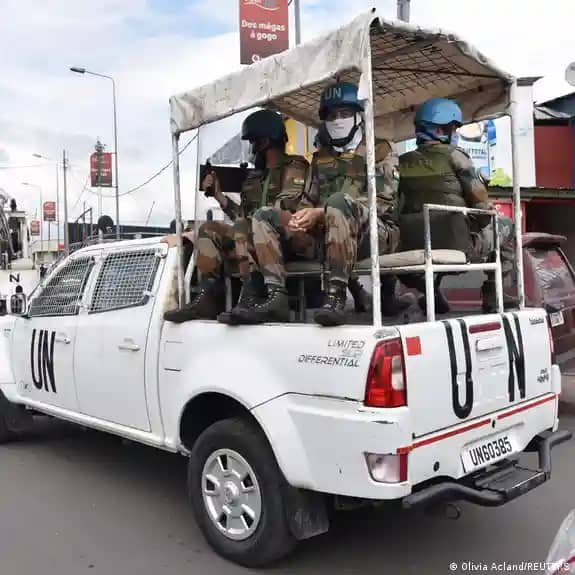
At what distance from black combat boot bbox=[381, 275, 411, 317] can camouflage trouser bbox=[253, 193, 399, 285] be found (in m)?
0.67

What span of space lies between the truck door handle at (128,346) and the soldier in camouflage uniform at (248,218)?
41 cm

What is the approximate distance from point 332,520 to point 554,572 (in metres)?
2.26

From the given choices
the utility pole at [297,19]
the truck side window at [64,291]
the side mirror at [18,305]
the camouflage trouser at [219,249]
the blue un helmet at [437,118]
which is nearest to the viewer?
the camouflage trouser at [219,249]

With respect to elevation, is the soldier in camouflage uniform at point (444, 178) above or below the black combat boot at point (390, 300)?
above

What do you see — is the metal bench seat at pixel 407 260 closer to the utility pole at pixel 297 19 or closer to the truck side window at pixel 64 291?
the truck side window at pixel 64 291

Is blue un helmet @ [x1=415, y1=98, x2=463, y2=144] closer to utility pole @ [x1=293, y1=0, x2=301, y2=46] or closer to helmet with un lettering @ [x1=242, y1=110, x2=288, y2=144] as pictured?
helmet with un lettering @ [x1=242, y1=110, x2=288, y2=144]

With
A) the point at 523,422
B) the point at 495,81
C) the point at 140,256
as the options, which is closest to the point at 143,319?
the point at 140,256

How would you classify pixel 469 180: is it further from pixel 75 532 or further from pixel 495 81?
pixel 75 532

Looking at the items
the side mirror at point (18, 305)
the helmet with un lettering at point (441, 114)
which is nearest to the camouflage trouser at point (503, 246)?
the helmet with un lettering at point (441, 114)

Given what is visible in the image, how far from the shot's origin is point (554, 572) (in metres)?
2.16

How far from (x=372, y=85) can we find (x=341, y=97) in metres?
0.49

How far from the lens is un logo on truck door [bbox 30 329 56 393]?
5258 mm

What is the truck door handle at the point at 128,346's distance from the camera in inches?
172

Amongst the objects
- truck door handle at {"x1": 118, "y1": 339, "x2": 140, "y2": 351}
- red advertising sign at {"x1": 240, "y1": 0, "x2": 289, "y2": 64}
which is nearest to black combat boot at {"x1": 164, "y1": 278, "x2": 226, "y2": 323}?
truck door handle at {"x1": 118, "y1": 339, "x2": 140, "y2": 351}
